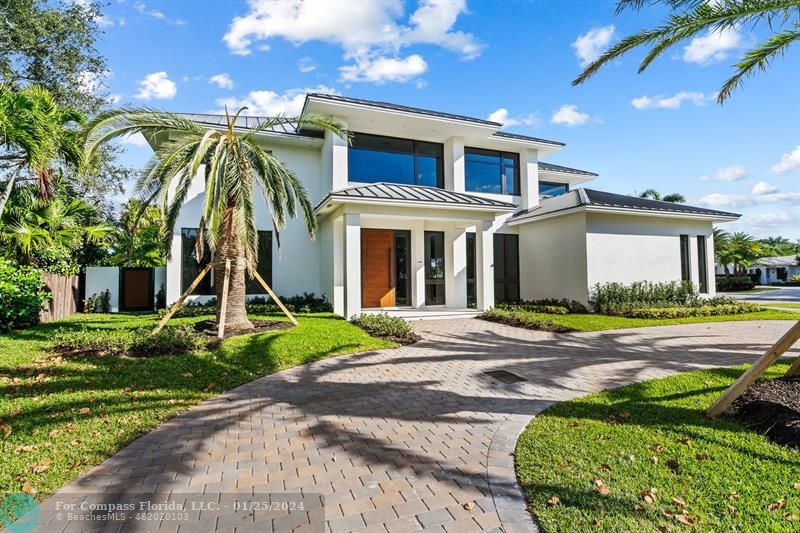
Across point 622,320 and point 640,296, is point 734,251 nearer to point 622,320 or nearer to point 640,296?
point 640,296

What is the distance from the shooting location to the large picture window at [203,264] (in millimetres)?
14656

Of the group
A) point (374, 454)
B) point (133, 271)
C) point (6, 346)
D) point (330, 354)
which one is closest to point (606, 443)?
point (374, 454)

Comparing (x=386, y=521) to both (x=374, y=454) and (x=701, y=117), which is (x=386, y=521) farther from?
(x=701, y=117)

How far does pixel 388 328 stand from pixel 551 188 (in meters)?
17.6

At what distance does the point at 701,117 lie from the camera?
31.4 ft

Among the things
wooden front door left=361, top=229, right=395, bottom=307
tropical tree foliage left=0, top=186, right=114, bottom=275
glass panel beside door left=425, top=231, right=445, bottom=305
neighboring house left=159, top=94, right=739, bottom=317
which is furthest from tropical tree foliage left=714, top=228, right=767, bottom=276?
tropical tree foliage left=0, top=186, right=114, bottom=275

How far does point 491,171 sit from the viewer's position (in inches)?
744

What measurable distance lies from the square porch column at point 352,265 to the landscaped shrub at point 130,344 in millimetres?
4771

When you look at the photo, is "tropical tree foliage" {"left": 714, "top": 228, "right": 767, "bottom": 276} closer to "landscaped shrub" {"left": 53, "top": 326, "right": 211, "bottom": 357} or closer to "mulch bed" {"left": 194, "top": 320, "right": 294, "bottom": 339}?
"mulch bed" {"left": 194, "top": 320, "right": 294, "bottom": 339}

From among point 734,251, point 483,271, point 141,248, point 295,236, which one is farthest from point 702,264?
point 734,251

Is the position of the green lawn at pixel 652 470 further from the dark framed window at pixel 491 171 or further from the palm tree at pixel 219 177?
the dark framed window at pixel 491 171

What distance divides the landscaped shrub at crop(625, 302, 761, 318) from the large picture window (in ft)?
47.9

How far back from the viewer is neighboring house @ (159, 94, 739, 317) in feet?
47.6

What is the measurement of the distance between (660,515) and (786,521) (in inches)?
36.6
